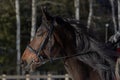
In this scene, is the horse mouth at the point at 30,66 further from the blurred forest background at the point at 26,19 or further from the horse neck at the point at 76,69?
the blurred forest background at the point at 26,19

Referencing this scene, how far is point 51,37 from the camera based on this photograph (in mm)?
6059

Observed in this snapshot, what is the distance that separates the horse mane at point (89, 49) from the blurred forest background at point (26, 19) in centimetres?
2421

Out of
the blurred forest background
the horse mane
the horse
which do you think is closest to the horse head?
the horse

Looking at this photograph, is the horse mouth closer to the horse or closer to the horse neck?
the horse

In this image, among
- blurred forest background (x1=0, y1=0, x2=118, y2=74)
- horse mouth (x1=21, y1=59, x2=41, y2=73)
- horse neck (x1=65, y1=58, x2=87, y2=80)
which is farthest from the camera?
blurred forest background (x1=0, y1=0, x2=118, y2=74)

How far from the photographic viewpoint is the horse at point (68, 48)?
601cm

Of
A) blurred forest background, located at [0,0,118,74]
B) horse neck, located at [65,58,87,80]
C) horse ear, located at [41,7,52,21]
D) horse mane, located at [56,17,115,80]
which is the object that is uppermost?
horse ear, located at [41,7,52,21]

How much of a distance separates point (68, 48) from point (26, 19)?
1119 inches

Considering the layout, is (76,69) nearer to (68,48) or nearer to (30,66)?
(68,48)

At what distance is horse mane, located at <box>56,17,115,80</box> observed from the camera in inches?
236

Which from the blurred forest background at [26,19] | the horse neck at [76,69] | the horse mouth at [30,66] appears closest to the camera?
the horse neck at [76,69]

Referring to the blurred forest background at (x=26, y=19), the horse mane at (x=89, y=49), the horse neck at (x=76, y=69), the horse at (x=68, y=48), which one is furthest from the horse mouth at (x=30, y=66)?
the blurred forest background at (x=26, y=19)

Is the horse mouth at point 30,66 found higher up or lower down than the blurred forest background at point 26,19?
higher up

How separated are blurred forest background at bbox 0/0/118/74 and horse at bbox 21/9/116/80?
24196mm
